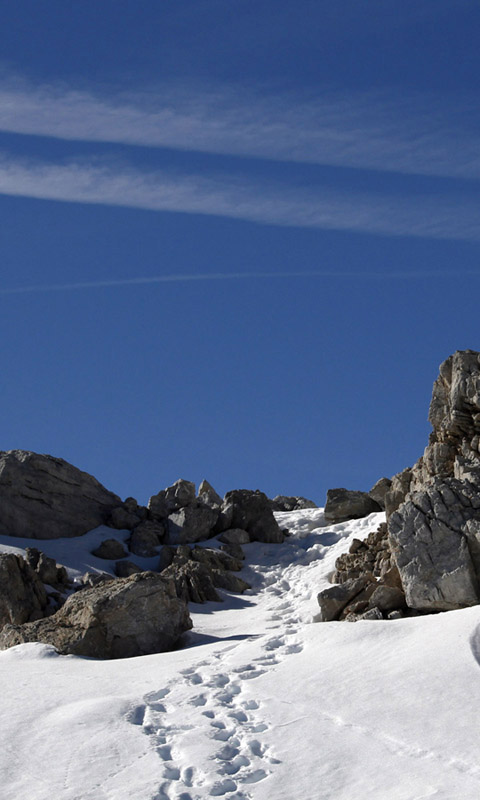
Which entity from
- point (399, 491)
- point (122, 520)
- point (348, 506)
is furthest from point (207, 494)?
point (399, 491)

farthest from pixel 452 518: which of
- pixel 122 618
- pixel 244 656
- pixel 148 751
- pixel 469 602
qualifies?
pixel 148 751

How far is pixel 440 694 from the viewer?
36.9 ft

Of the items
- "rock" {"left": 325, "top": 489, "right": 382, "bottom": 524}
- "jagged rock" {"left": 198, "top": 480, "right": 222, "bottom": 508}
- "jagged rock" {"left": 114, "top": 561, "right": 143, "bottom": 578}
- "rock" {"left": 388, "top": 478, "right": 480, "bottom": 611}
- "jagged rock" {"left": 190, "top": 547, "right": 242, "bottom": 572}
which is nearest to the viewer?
"rock" {"left": 388, "top": 478, "right": 480, "bottom": 611}

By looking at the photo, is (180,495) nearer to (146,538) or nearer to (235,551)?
(146,538)

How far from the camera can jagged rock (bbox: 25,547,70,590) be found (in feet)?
81.6

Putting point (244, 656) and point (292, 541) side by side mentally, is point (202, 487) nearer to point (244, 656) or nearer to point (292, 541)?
point (292, 541)

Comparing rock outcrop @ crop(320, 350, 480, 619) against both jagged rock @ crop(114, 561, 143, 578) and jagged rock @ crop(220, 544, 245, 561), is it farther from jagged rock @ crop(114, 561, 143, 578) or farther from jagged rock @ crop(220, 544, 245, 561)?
jagged rock @ crop(114, 561, 143, 578)

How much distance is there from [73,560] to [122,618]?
434 inches

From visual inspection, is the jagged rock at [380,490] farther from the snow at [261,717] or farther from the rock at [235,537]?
the snow at [261,717]

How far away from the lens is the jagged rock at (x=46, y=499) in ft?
99.7

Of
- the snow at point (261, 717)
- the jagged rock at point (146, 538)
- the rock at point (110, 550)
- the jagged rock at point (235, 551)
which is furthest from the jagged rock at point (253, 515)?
the snow at point (261, 717)

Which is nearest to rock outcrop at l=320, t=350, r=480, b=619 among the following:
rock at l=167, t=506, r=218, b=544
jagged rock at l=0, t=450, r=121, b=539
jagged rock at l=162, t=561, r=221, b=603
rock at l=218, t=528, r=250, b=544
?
jagged rock at l=162, t=561, r=221, b=603

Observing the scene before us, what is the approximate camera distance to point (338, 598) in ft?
59.5

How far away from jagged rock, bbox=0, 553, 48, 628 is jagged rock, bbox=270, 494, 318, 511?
56.2 feet
